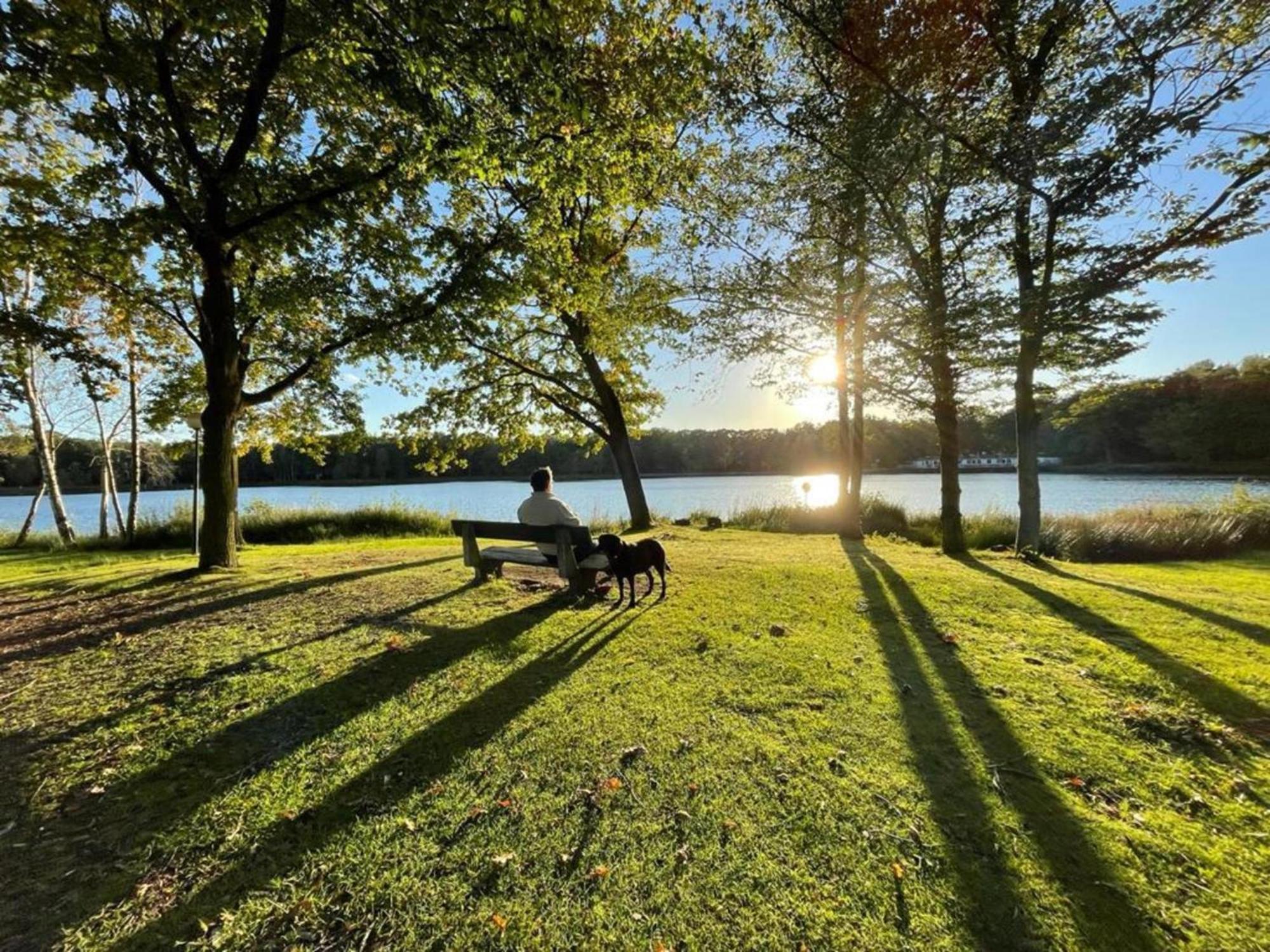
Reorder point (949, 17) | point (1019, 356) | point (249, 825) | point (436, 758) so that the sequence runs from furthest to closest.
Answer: point (1019, 356)
point (949, 17)
point (436, 758)
point (249, 825)

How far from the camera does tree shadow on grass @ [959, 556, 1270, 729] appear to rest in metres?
3.28

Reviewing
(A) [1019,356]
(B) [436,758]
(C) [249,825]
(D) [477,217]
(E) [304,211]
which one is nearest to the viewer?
(C) [249,825]

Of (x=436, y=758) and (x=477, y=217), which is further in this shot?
(x=477, y=217)

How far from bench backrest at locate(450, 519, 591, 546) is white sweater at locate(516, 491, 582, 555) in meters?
0.15

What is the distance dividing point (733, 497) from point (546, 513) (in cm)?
2158

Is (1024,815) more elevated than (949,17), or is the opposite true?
(949,17)

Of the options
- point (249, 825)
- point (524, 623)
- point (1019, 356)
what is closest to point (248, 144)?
point (524, 623)

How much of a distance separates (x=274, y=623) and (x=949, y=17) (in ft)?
33.6

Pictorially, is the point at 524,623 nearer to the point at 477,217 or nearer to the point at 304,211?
the point at 304,211

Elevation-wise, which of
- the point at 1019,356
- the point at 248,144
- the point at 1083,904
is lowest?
the point at 1083,904

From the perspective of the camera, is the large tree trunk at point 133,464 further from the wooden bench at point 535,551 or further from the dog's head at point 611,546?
the dog's head at point 611,546

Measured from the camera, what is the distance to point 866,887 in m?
2.02

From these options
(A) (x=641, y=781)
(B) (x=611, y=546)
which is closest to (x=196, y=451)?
Result: (B) (x=611, y=546)

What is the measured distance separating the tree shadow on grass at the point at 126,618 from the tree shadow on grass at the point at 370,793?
12.8 feet
